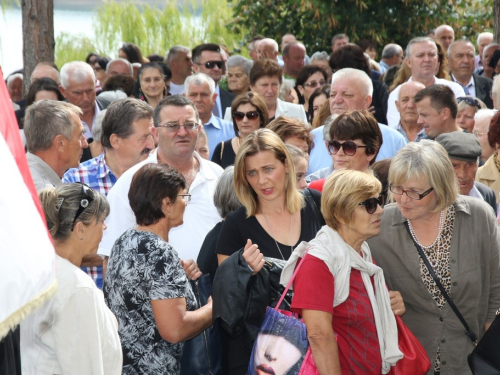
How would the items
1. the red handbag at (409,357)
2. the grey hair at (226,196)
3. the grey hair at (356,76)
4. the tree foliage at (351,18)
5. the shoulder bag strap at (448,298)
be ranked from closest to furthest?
the red handbag at (409,357) < the shoulder bag strap at (448,298) < the grey hair at (226,196) < the grey hair at (356,76) < the tree foliage at (351,18)

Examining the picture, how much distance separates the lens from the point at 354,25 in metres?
18.1

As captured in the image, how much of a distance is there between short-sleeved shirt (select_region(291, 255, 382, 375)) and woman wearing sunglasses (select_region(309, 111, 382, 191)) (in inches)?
64.4

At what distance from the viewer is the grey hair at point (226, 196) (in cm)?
484

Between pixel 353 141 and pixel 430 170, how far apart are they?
4.05ft

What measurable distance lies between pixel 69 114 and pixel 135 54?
9.95 meters

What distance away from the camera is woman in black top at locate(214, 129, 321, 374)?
446cm

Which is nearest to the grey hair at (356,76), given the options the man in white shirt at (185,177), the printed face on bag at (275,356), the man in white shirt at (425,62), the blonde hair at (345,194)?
the man in white shirt at (185,177)

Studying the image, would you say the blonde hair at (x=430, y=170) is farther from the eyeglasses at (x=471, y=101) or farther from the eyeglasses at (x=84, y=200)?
the eyeglasses at (x=471, y=101)

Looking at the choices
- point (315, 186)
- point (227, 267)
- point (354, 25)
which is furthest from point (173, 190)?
point (354, 25)

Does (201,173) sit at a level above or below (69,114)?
below

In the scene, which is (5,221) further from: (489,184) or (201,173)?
(489,184)

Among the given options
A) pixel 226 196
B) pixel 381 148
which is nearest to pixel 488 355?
pixel 226 196

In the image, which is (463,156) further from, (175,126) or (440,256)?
(175,126)

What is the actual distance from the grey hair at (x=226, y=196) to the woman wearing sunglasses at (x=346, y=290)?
94 centimetres
